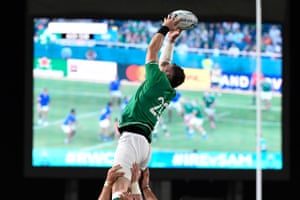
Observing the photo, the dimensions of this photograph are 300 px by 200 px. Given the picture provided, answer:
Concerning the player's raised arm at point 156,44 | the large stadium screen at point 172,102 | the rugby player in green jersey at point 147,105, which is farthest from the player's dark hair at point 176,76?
the large stadium screen at point 172,102

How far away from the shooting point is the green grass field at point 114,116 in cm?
810

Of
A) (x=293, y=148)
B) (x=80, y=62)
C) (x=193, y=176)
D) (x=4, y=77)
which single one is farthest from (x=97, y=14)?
(x=293, y=148)

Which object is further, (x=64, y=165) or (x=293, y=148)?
(x=293, y=148)

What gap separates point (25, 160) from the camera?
26.5 ft

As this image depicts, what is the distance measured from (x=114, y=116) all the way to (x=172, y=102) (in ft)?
1.61

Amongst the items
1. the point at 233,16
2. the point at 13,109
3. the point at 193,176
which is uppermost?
the point at 233,16

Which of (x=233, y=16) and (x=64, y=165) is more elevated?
(x=233, y=16)

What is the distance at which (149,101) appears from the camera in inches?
206

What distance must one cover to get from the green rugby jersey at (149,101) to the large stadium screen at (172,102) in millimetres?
2791

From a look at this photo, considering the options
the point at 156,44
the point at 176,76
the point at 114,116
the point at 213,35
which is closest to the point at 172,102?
the point at 114,116

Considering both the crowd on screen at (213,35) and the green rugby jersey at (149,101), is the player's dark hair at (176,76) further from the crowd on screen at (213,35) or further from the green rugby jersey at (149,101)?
the crowd on screen at (213,35)

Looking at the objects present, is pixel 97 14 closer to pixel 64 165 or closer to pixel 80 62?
pixel 80 62

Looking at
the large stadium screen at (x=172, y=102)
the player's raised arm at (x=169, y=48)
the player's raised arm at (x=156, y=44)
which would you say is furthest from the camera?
the large stadium screen at (x=172, y=102)

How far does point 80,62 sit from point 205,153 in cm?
127
